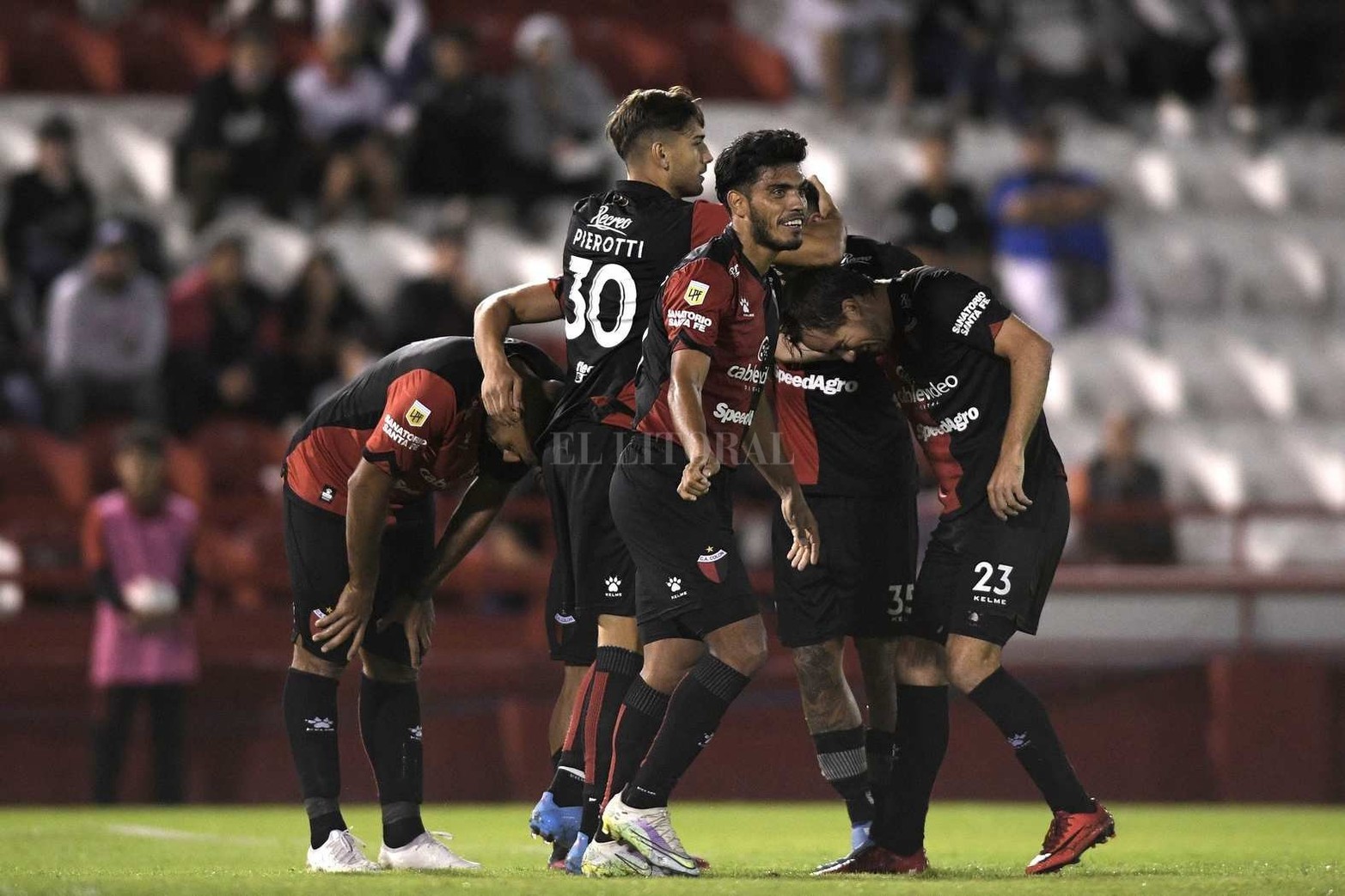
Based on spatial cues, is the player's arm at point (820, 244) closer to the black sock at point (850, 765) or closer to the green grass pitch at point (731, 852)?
the black sock at point (850, 765)

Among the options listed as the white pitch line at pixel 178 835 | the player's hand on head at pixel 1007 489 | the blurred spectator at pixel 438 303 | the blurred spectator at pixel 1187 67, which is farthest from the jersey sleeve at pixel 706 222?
the blurred spectator at pixel 1187 67

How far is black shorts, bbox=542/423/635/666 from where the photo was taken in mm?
6805

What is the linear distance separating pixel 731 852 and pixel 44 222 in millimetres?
7799

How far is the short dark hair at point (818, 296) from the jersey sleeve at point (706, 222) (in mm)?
348

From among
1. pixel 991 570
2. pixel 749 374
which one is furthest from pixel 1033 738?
pixel 749 374

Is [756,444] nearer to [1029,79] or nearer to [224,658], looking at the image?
[224,658]

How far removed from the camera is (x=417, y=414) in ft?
21.6

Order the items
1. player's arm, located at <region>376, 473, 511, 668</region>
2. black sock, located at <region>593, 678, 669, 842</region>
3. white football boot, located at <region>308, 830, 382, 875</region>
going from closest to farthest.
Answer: black sock, located at <region>593, 678, 669, 842</region> → white football boot, located at <region>308, 830, 382, 875</region> → player's arm, located at <region>376, 473, 511, 668</region>

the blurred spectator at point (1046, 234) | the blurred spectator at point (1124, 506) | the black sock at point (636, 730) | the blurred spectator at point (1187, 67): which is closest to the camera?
the black sock at point (636, 730)

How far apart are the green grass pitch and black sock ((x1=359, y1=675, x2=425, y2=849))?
1.13 feet

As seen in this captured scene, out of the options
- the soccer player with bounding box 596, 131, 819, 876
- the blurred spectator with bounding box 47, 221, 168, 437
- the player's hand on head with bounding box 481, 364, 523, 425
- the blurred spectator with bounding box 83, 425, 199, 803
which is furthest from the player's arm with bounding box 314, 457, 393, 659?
the blurred spectator with bounding box 47, 221, 168, 437

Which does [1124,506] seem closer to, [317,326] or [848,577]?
[317,326]

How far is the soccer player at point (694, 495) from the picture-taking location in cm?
630

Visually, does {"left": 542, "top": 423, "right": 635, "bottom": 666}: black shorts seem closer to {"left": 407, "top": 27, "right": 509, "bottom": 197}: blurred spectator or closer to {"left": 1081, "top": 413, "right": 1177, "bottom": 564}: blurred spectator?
{"left": 1081, "top": 413, "right": 1177, "bottom": 564}: blurred spectator
